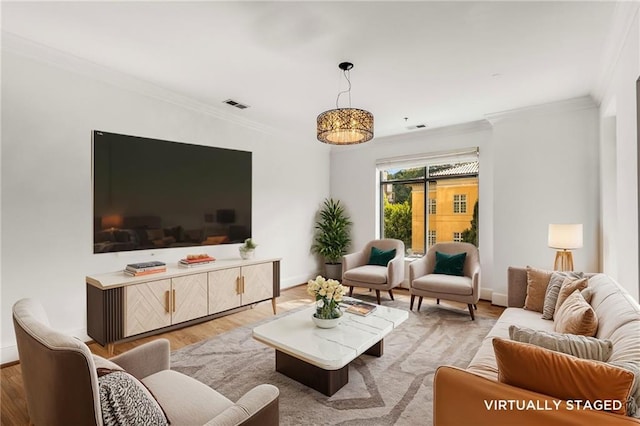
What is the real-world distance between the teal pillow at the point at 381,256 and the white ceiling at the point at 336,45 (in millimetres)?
2261

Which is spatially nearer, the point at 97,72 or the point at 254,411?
the point at 254,411

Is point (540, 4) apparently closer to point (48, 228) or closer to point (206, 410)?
point (206, 410)

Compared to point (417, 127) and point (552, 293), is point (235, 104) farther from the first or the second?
point (552, 293)

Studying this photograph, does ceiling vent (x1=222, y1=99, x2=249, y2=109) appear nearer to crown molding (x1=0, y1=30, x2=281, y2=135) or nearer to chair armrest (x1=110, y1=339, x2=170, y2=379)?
crown molding (x1=0, y1=30, x2=281, y2=135)

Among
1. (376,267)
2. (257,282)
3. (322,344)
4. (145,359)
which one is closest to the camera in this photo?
(145,359)

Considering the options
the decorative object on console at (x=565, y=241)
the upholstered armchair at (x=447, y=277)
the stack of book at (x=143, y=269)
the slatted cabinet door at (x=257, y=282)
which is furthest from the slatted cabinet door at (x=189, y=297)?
the decorative object on console at (x=565, y=241)

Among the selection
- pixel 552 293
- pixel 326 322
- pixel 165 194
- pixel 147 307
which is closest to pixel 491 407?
pixel 326 322

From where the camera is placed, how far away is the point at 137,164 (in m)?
3.36

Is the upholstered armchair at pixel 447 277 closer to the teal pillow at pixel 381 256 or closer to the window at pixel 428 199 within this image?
the teal pillow at pixel 381 256

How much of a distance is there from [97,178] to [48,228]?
608 millimetres

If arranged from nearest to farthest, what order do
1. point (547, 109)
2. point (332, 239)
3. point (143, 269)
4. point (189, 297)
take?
1. point (143, 269)
2. point (189, 297)
3. point (547, 109)
4. point (332, 239)

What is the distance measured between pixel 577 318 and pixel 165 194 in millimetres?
3824

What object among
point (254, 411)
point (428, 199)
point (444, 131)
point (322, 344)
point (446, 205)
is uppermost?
point (444, 131)

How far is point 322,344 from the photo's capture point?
2.21 m
